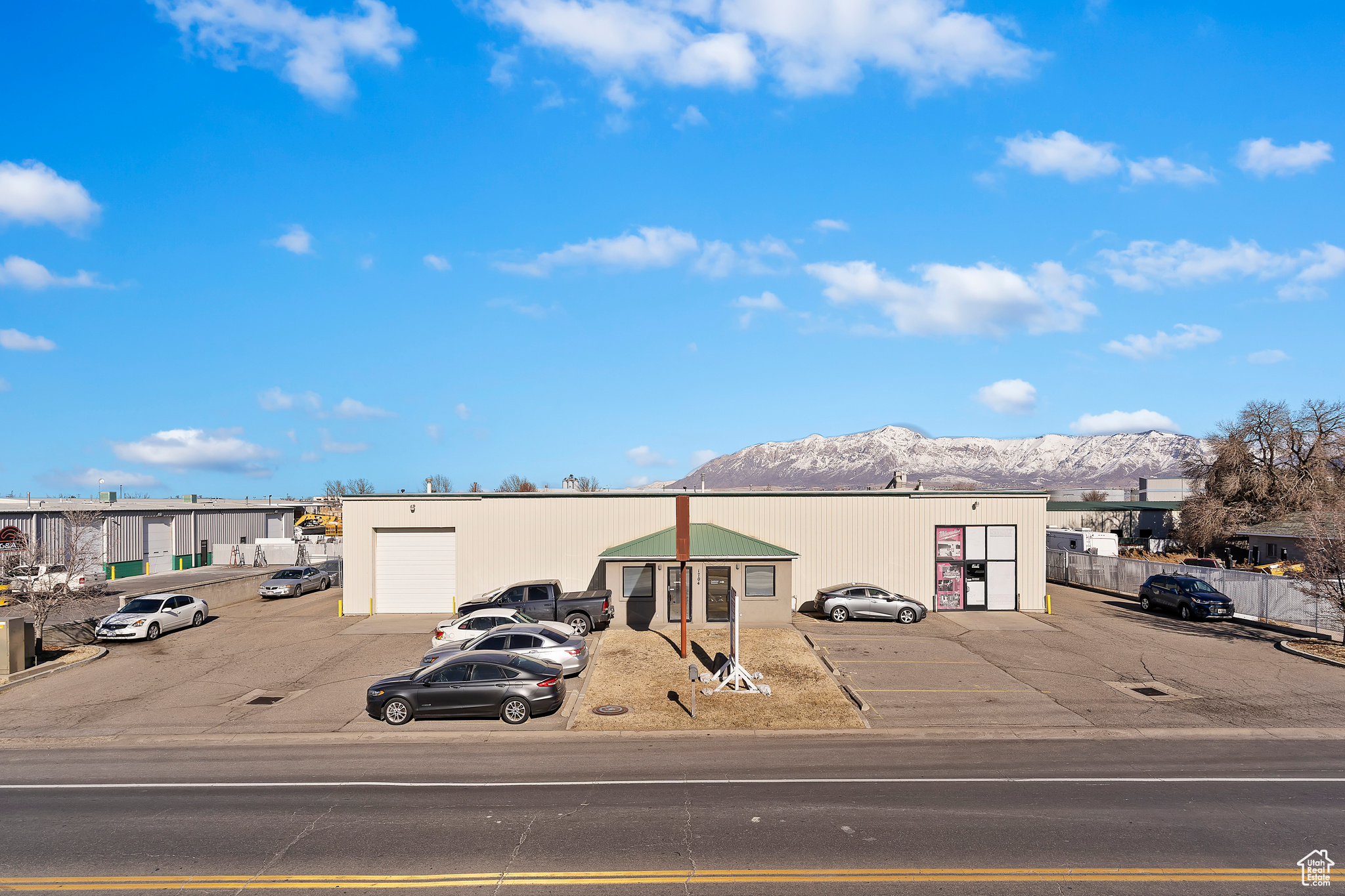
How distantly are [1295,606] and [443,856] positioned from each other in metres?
35.1

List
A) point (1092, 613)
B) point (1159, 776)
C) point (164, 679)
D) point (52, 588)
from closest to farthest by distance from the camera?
point (1159, 776), point (164, 679), point (52, 588), point (1092, 613)

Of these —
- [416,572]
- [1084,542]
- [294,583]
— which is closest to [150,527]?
[294,583]

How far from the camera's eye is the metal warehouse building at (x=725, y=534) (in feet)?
111

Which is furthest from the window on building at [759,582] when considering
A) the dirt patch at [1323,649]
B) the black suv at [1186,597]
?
the black suv at [1186,597]

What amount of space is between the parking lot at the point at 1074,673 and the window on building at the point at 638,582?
6.48 m

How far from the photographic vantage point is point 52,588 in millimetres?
25875

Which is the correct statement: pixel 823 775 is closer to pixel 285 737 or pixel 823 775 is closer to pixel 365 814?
pixel 365 814

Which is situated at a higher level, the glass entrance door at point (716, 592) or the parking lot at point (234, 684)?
the glass entrance door at point (716, 592)

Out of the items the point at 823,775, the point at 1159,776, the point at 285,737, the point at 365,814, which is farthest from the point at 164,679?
the point at 1159,776

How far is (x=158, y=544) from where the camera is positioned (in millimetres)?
57750

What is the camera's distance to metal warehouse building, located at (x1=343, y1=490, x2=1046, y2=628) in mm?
33969

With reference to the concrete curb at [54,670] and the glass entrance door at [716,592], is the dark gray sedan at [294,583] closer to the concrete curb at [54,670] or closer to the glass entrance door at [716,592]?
the concrete curb at [54,670]

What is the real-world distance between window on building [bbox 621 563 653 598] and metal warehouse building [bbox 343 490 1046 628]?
339 centimetres

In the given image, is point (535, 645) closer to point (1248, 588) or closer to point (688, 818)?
point (688, 818)
